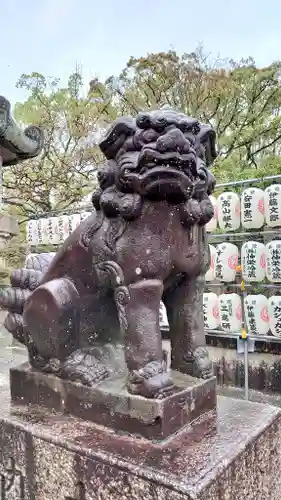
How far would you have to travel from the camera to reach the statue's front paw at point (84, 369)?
5.34 feet

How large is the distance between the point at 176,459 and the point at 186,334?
54cm

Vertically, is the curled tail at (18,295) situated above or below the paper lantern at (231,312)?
above

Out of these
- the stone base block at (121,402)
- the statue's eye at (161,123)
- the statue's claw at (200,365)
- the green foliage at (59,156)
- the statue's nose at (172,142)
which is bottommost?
the stone base block at (121,402)

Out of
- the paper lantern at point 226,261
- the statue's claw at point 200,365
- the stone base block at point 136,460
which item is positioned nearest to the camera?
the stone base block at point 136,460

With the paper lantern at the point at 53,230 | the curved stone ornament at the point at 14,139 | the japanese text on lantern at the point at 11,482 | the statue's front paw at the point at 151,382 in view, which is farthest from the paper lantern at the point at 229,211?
the japanese text on lantern at the point at 11,482

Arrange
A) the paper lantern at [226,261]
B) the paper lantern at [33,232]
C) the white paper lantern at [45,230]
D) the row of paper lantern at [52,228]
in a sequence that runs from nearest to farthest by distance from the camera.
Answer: the paper lantern at [226,261], the row of paper lantern at [52,228], the white paper lantern at [45,230], the paper lantern at [33,232]

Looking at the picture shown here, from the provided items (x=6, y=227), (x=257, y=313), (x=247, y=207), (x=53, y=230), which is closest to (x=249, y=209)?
(x=247, y=207)

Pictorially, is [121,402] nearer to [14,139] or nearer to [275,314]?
[14,139]

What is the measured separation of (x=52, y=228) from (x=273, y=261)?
4.14m

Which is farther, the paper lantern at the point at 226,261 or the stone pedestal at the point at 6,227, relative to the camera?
Answer: the stone pedestal at the point at 6,227

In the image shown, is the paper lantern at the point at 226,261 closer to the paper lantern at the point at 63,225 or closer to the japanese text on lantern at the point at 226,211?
the japanese text on lantern at the point at 226,211

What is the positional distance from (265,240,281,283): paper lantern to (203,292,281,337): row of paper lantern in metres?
0.25

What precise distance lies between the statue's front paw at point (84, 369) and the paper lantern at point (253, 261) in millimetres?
3613

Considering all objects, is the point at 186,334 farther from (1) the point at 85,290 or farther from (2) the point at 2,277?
(2) the point at 2,277
